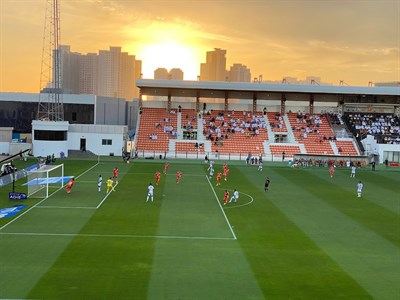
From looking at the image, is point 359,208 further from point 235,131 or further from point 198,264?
point 235,131

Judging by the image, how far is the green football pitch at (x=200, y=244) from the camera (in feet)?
58.6

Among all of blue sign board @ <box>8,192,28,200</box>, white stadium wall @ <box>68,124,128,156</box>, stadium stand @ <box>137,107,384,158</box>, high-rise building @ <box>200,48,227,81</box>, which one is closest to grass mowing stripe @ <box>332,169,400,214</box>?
stadium stand @ <box>137,107,384,158</box>

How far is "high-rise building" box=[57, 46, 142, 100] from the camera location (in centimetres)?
14025

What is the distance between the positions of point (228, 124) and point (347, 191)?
37.5 metres

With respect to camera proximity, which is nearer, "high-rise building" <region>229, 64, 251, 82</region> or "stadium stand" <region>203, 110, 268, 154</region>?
"stadium stand" <region>203, 110, 268, 154</region>

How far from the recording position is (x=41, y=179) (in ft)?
122

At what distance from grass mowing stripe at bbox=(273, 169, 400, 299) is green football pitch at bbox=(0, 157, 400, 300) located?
6cm

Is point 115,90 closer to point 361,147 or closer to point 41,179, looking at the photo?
point 361,147

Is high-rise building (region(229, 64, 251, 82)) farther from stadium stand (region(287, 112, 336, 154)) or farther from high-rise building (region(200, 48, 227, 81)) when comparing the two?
stadium stand (region(287, 112, 336, 154))

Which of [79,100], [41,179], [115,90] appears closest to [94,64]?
[115,90]

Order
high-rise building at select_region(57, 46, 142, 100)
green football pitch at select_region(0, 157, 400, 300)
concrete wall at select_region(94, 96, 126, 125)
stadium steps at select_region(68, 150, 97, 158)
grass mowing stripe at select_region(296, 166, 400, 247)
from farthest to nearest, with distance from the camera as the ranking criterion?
1. high-rise building at select_region(57, 46, 142, 100)
2. concrete wall at select_region(94, 96, 126, 125)
3. stadium steps at select_region(68, 150, 97, 158)
4. grass mowing stripe at select_region(296, 166, 400, 247)
5. green football pitch at select_region(0, 157, 400, 300)

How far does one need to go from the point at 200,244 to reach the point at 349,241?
25.8 ft

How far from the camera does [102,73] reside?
15338 centimetres

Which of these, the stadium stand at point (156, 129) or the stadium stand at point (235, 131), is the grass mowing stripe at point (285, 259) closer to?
the stadium stand at point (235, 131)
